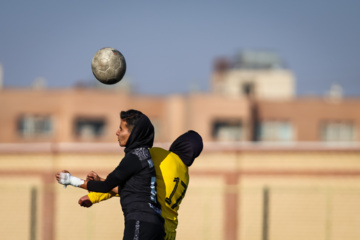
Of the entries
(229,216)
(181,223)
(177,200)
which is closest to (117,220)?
(181,223)

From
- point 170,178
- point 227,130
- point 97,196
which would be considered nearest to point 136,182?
point 170,178

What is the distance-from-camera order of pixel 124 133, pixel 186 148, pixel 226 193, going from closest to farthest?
1. pixel 124 133
2. pixel 186 148
3. pixel 226 193

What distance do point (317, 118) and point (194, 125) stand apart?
9.85 meters

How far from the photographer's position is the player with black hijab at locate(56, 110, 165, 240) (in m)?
6.29

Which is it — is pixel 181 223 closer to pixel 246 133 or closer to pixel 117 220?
pixel 117 220

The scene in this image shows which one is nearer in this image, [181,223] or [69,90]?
[181,223]

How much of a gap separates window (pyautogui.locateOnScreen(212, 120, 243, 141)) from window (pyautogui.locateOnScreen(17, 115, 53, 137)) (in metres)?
12.4

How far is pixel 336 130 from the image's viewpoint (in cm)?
5509

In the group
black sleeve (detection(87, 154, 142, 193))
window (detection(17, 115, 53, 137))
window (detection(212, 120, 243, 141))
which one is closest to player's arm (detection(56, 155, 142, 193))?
black sleeve (detection(87, 154, 142, 193))

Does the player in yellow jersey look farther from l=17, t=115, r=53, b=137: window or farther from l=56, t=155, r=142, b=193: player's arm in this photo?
l=17, t=115, r=53, b=137: window

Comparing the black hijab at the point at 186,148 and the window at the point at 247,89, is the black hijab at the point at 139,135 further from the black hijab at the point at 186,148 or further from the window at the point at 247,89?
the window at the point at 247,89

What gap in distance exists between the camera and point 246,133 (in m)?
52.6

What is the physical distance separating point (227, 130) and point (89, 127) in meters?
10.5

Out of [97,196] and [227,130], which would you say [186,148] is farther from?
[227,130]
